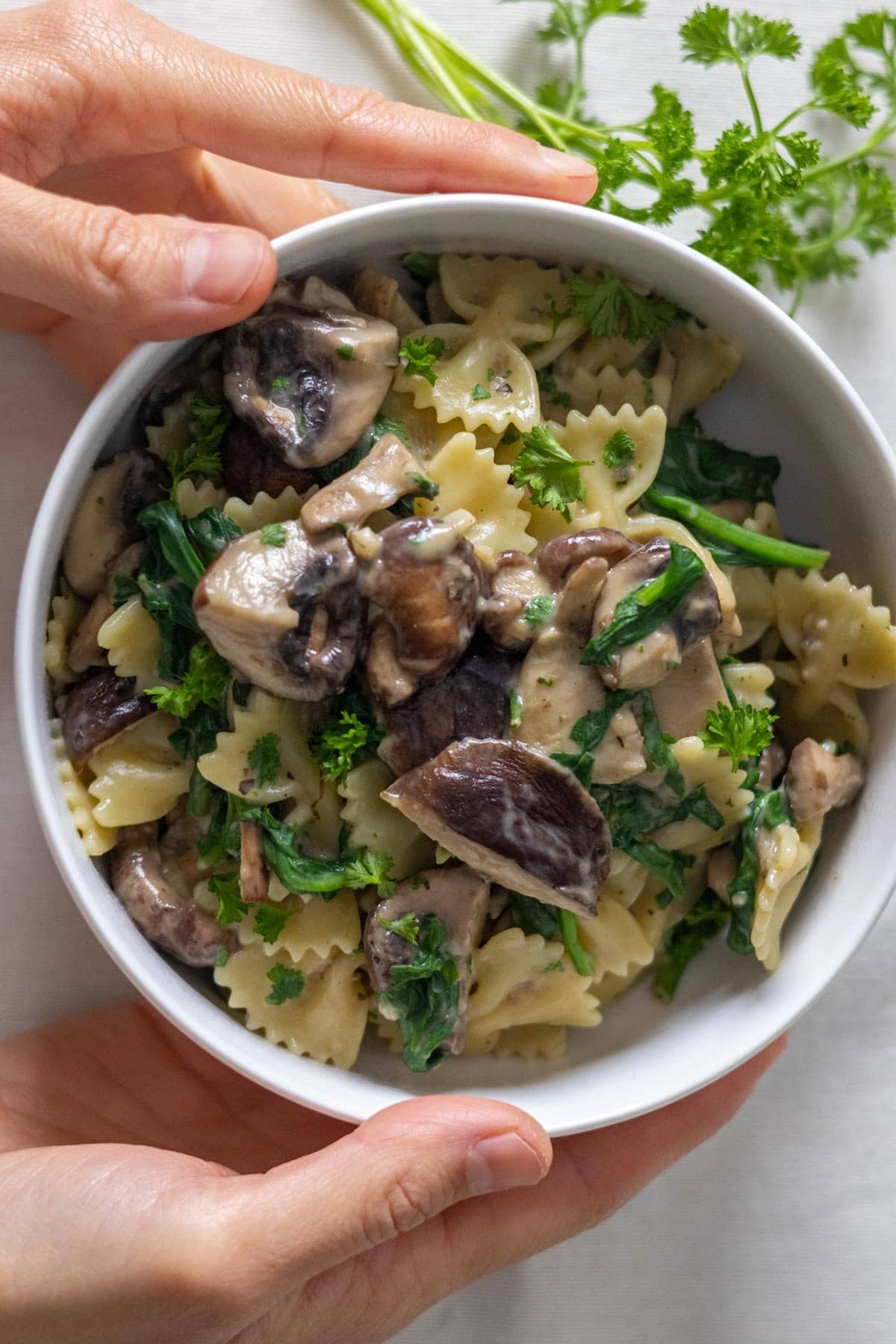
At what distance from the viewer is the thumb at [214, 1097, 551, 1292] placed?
2.77m

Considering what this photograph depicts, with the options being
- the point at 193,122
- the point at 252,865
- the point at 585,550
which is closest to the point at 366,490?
the point at 585,550

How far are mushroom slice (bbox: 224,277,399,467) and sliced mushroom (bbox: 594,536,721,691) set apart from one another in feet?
2.70

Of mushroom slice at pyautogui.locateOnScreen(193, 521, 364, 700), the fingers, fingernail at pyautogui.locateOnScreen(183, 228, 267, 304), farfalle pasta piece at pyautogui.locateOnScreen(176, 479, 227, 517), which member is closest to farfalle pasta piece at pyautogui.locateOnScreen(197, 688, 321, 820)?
mushroom slice at pyautogui.locateOnScreen(193, 521, 364, 700)

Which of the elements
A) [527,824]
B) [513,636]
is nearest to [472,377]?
A: [513,636]

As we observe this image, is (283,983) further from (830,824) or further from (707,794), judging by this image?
(830,824)

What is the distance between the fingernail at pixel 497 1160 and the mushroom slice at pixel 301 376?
70.7 inches

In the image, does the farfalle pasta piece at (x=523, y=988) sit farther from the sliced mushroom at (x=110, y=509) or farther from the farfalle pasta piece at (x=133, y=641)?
the sliced mushroom at (x=110, y=509)

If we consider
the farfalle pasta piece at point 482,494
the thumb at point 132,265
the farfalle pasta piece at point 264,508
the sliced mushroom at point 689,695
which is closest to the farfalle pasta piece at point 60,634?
the farfalle pasta piece at point 264,508

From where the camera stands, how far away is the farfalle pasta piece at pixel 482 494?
3.22m

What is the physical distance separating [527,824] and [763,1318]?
8.01 feet

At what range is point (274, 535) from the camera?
2965 millimetres

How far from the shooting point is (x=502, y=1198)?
3.57 m

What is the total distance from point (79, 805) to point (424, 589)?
1.17m

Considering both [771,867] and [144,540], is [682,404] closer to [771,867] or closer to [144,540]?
[771,867]
